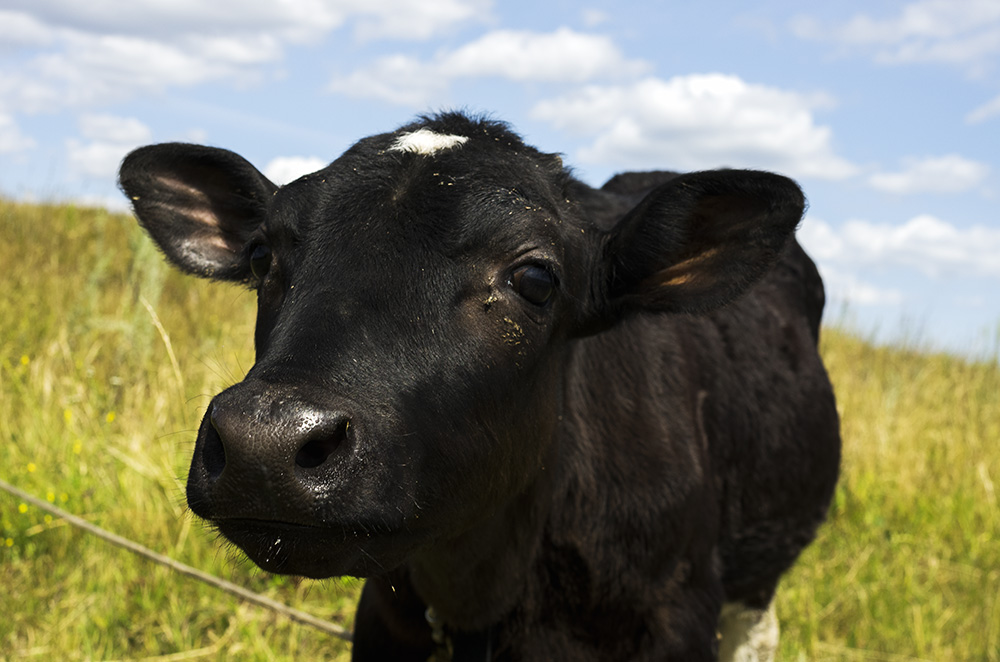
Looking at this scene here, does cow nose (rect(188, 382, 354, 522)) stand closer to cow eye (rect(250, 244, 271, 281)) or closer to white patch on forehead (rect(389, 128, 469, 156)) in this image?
cow eye (rect(250, 244, 271, 281))

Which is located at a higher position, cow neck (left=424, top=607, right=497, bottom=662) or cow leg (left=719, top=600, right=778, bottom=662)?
cow neck (left=424, top=607, right=497, bottom=662)

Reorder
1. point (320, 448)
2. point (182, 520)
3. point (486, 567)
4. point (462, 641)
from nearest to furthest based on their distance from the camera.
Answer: point (320, 448) → point (486, 567) → point (462, 641) → point (182, 520)

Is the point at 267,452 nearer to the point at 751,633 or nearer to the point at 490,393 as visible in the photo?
the point at 490,393

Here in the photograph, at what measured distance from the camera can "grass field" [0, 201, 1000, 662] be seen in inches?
184

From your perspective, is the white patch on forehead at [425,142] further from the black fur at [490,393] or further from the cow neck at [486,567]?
the cow neck at [486,567]

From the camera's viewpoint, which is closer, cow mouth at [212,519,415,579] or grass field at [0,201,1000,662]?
cow mouth at [212,519,415,579]

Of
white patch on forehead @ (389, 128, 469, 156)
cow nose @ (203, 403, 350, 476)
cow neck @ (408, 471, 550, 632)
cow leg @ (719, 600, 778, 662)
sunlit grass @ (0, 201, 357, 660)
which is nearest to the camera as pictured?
cow nose @ (203, 403, 350, 476)

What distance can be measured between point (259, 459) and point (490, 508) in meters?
1.04

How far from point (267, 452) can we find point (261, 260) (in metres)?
1.19

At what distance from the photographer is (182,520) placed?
16.0 feet

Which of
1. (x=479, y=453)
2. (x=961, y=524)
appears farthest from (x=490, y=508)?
(x=961, y=524)

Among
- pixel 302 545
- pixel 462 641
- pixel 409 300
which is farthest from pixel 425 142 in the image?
pixel 462 641

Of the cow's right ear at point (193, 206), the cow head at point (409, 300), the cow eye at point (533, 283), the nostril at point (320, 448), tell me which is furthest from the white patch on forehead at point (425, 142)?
the nostril at point (320, 448)

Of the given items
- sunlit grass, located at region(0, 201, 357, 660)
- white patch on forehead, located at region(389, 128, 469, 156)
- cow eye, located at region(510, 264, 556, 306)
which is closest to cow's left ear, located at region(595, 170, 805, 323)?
cow eye, located at region(510, 264, 556, 306)
